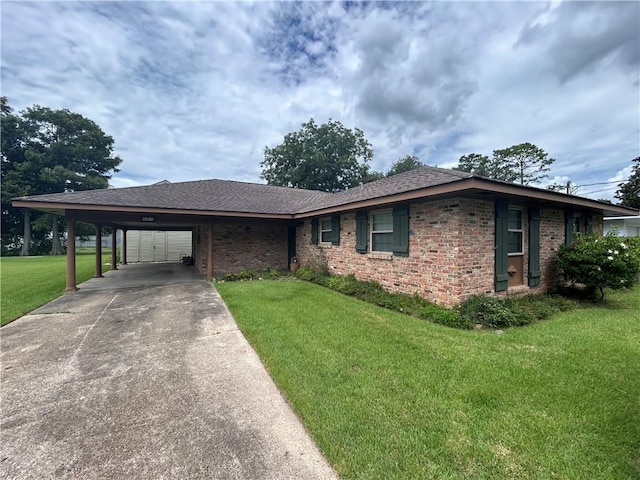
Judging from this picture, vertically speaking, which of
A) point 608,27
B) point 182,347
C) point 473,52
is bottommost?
point 182,347

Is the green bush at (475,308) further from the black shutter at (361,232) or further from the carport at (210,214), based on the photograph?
the carport at (210,214)

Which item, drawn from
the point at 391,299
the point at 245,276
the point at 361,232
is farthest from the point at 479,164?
the point at 391,299

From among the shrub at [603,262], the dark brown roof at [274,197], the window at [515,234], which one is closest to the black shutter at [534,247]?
the window at [515,234]

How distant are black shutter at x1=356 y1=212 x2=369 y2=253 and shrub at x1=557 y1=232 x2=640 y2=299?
4875mm

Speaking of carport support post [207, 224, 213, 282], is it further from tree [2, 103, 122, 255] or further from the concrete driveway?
tree [2, 103, 122, 255]

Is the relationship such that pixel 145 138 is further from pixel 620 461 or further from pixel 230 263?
pixel 620 461

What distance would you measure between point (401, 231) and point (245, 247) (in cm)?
705

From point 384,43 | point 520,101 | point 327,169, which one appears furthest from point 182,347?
point 327,169

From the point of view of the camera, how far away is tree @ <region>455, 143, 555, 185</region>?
29.3 m

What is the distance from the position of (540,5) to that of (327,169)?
2561cm

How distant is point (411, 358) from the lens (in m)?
3.50

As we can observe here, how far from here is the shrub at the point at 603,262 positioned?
5.90 meters

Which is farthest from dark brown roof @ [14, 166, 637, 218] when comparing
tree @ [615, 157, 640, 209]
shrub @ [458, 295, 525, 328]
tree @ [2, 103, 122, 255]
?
tree @ [2, 103, 122, 255]

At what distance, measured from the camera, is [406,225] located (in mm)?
6434
